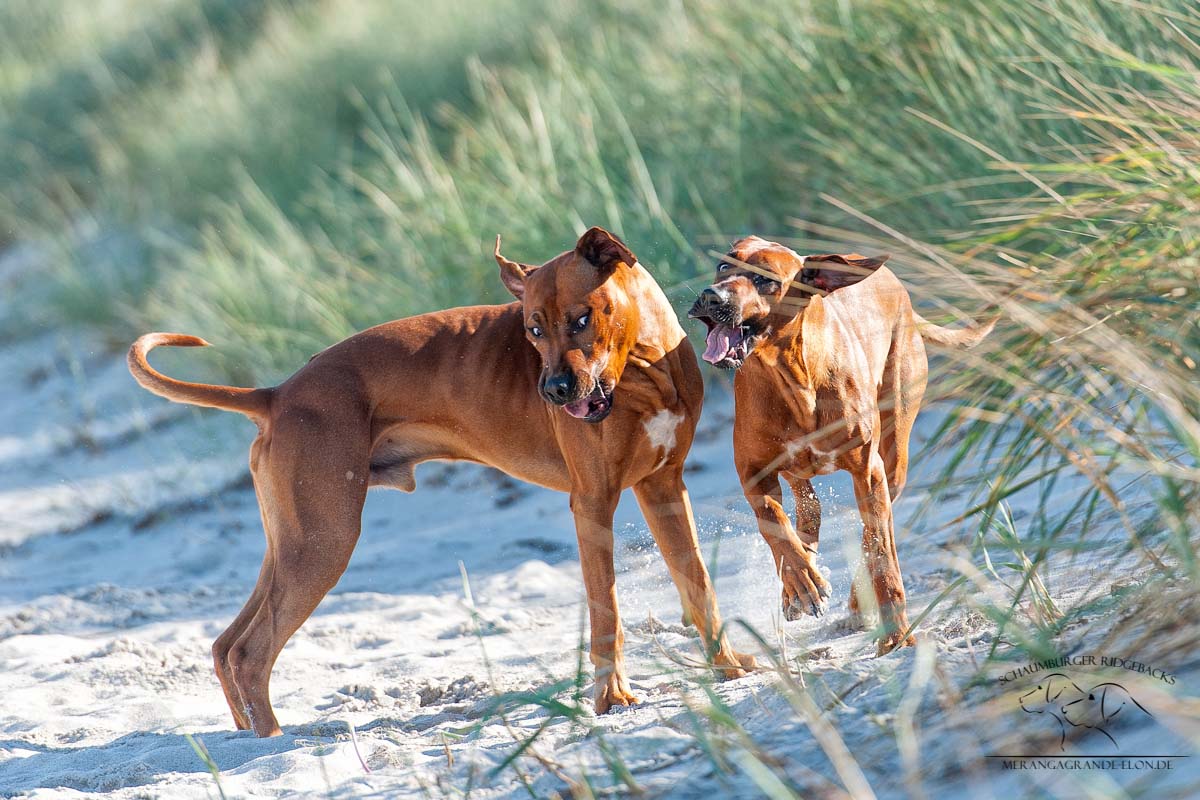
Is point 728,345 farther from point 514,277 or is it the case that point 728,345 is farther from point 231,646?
point 231,646

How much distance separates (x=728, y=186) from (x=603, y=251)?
3109 mm

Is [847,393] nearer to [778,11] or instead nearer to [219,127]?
[778,11]

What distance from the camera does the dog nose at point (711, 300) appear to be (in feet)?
10.9

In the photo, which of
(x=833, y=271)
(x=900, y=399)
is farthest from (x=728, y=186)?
(x=833, y=271)

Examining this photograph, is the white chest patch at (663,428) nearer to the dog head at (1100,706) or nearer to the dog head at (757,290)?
the dog head at (757,290)

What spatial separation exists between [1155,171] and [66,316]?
8.70 metres

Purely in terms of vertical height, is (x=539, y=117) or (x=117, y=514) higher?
(x=539, y=117)

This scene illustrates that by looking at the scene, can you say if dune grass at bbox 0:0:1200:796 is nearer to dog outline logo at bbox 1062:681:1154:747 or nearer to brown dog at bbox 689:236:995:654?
dog outline logo at bbox 1062:681:1154:747

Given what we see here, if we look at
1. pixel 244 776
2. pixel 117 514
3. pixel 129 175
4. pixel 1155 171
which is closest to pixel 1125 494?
pixel 1155 171

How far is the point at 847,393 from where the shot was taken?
3.68 meters

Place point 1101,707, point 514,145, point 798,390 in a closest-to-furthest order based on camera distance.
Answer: point 1101,707 < point 798,390 < point 514,145

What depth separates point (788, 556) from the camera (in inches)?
144

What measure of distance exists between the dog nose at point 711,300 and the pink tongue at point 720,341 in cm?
8

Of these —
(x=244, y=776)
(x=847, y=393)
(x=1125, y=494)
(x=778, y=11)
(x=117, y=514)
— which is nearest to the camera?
(x=1125, y=494)
